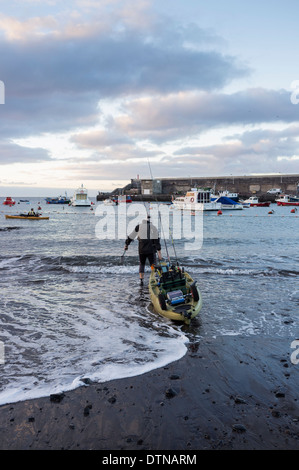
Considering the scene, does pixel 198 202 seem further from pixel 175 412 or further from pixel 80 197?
pixel 175 412

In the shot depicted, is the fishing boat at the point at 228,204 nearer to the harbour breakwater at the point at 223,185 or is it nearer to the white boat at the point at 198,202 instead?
the white boat at the point at 198,202

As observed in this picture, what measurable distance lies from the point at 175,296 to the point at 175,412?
13.3 feet

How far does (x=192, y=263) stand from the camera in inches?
669

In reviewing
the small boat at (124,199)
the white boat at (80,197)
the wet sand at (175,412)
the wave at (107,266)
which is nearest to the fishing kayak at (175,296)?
the wet sand at (175,412)

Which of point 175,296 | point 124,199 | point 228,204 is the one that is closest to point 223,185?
point 124,199

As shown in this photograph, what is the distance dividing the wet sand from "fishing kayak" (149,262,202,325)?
1953mm

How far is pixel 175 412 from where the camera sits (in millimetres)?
4418

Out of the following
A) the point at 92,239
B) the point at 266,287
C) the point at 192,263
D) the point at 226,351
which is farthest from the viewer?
the point at 92,239

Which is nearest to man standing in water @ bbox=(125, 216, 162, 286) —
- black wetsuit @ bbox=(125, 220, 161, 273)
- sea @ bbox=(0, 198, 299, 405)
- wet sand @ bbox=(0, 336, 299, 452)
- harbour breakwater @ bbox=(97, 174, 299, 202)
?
black wetsuit @ bbox=(125, 220, 161, 273)

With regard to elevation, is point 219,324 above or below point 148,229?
below

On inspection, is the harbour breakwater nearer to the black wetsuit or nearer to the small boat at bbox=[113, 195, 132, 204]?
the small boat at bbox=[113, 195, 132, 204]
